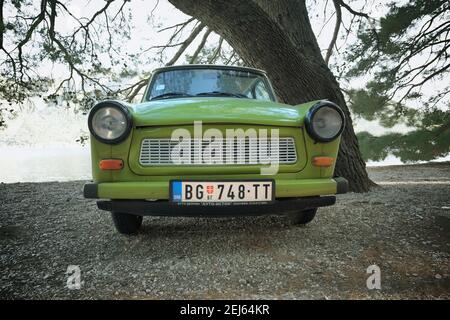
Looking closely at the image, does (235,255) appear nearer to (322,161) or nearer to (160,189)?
(160,189)

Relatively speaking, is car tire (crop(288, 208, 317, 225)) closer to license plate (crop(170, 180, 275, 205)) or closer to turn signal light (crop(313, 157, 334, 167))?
turn signal light (crop(313, 157, 334, 167))

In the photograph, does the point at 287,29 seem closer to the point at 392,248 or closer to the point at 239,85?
the point at 239,85

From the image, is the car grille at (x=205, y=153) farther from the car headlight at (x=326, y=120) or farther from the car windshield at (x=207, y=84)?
the car windshield at (x=207, y=84)

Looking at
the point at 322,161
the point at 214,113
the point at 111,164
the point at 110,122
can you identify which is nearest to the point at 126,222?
the point at 111,164

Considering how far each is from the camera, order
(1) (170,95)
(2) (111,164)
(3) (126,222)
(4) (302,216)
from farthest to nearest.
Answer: (1) (170,95), (4) (302,216), (3) (126,222), (2) (111,164)

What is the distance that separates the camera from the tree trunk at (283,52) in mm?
3994

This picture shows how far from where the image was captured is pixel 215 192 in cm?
201

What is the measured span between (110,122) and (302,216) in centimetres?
174

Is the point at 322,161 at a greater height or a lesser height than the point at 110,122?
lesser

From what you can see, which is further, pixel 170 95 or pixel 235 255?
pixel 170 95

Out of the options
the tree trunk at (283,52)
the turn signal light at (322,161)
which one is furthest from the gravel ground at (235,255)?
the tree trunk at (283,52)

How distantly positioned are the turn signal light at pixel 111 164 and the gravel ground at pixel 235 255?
629mm

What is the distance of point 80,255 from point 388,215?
2789 mm

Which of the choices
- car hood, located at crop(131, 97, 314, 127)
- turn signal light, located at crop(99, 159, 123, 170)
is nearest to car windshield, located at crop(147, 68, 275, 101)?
car hood, located at crop(131, 97, 314, 127)
